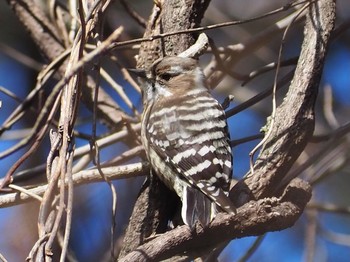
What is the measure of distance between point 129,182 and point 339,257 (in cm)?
178

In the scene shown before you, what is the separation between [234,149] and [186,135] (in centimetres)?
199

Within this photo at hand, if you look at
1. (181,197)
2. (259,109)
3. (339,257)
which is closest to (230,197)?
(181,197)

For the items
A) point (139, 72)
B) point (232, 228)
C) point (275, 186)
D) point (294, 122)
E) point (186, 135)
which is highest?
point (139, 72)

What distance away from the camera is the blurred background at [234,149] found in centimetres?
405

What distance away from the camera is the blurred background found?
405cm

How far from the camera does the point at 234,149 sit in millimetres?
5316

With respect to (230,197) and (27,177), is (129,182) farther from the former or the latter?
(230,197)

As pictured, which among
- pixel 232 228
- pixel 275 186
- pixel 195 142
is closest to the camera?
pixel 232 228

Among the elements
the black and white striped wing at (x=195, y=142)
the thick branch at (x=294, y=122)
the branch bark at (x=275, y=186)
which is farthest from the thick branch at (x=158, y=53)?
the thick branch at (x=294, y=122)

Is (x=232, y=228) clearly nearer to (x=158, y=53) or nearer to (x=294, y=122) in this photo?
(x=294, y=122)

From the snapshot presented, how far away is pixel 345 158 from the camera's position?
12.5ft

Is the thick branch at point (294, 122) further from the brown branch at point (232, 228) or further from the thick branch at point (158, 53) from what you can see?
the thick branch at point (158, 53)

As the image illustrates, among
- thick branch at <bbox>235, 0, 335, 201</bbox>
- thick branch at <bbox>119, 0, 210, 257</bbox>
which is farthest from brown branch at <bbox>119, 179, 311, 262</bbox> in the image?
thick branch at <bbox>119, 0, 210, 257</bbox>

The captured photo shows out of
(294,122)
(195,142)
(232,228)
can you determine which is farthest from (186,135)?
(232,228)
